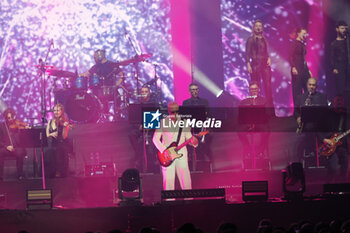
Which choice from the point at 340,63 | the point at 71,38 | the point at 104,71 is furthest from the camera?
the point at 71,38

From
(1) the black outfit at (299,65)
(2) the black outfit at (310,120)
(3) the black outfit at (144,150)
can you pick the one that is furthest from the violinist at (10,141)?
(1) the black outfit at (299,65)

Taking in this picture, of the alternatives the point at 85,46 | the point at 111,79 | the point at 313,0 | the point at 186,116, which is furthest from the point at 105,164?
the point at 313,0

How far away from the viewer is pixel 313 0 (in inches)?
537

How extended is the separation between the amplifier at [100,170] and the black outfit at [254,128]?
2581mm

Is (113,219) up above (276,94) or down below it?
below

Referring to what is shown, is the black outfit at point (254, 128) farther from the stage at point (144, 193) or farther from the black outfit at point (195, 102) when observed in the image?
the black outfit at point (195, 102)

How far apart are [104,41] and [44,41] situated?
1.65 meters

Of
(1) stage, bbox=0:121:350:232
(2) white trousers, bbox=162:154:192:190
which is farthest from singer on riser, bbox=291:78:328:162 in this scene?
(2) white trousers, bbox=162:154:192:190

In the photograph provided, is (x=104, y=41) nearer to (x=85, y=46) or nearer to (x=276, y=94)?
(x=85, y=46)

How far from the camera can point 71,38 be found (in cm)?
1453

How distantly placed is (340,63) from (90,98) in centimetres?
586

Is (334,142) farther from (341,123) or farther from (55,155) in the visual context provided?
(55,155)

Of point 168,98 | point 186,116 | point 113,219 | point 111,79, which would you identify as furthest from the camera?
point 168,98

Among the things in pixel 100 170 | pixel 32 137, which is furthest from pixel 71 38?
pixel 32 137
